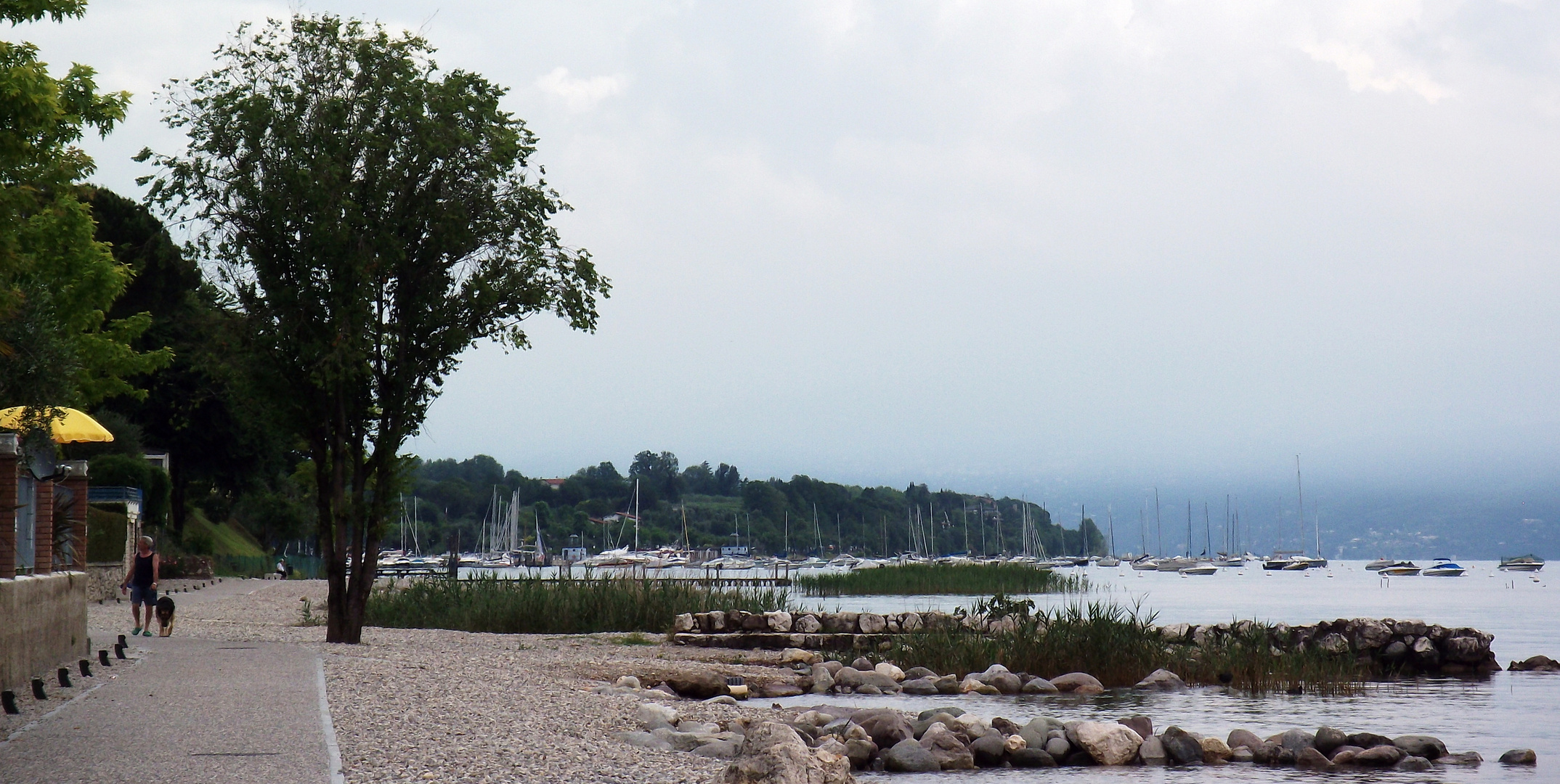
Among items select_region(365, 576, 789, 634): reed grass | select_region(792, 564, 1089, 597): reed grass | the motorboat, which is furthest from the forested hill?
select_region(365, 576, 789, 634): reed grass

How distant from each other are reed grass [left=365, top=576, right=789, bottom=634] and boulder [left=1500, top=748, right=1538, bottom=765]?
16.7 m

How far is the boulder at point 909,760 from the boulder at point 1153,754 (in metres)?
2.22

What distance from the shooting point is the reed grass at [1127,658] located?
20.0 m

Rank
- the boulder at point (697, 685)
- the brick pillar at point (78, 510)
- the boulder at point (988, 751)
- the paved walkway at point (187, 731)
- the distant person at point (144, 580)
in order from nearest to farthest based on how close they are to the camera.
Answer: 1. the paved walkway at point (187, 731)
2. the boulder at point (988, 751)
3. the brick pillar at point (78, 510)
4. the boulder at point (697, 685)
5. the distant person at point (144, 580)

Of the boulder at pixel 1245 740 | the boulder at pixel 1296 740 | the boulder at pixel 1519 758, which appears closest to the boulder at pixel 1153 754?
the boulder at pixel 1245 740

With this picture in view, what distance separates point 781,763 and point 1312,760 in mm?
6972

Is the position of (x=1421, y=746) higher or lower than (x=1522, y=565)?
higher

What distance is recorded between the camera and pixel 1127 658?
67.7ft

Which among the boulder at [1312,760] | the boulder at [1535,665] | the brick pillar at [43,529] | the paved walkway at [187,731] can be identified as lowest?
the boulder at [1535,665]

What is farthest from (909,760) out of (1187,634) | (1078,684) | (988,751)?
(1187,634)

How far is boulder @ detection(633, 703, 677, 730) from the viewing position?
13.3m

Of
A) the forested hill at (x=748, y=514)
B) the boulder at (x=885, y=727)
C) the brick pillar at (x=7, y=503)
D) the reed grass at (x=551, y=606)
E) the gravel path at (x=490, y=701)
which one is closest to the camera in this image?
the gravel path at (x=490, y=701)

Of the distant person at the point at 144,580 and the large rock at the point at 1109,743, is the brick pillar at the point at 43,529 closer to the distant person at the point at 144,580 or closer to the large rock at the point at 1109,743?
the distant person at the point at 144,580

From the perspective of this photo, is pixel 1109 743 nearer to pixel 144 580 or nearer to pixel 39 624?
pixel 39 624
